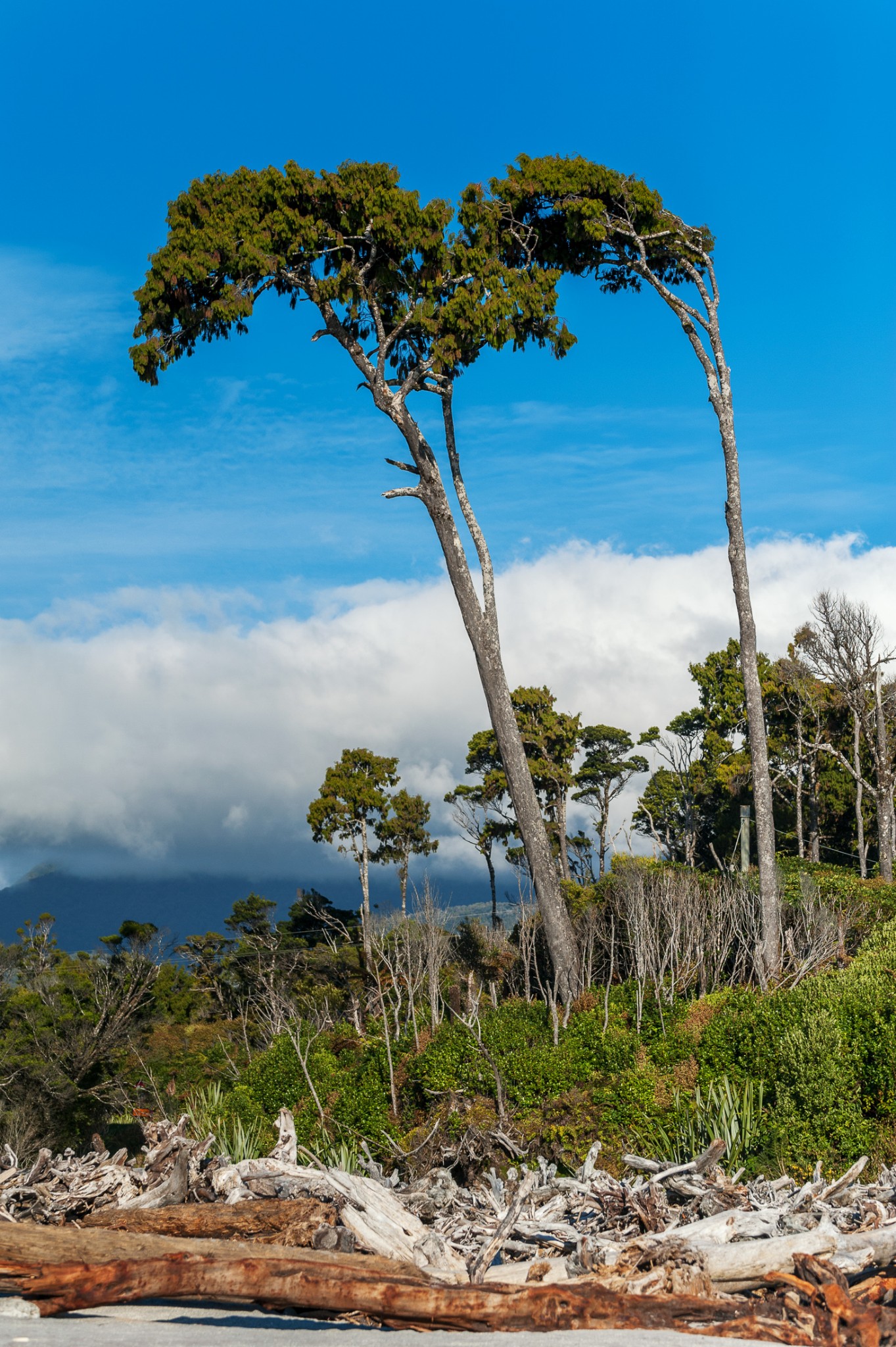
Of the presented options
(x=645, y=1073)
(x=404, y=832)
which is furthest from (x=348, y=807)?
(x=645, y=1073)

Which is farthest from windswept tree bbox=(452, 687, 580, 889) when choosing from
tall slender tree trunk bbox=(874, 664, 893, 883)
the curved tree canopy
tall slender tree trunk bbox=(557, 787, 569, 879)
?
the curved tree canopy

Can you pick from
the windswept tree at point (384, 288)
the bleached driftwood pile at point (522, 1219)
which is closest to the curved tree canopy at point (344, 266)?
the windswept tree at point (384, 288)

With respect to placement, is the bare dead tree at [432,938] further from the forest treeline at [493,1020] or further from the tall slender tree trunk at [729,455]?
the tall slender tree trunk at [729,455]

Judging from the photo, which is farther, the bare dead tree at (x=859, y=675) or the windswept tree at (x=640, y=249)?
the bare dead tree at (x=859, y=675)

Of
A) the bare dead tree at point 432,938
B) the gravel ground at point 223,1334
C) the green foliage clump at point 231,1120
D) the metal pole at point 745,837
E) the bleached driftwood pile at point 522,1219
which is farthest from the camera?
the metal pole at point 745,837

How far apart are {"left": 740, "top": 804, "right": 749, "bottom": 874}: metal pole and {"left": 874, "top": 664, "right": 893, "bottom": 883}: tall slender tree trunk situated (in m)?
8.46

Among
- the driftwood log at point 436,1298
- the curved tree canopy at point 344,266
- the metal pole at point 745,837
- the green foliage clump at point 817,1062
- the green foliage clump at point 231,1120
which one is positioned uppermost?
the curved tree canopy at point 344,266

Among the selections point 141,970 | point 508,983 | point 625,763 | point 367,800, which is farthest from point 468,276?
point 625,763

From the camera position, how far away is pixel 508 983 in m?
15.0

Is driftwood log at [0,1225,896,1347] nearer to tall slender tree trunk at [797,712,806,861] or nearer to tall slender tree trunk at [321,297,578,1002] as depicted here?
tall slender tree trunk at [321,297,578,1002]

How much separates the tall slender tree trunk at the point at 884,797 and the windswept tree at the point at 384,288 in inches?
567

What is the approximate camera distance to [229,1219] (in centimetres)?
519

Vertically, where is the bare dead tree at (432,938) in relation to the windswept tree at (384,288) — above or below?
below

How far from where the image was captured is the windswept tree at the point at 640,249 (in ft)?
43.3
